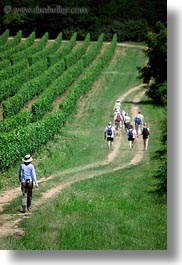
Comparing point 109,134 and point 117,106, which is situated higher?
point 117,106

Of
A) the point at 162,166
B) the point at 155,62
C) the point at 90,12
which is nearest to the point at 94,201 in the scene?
the point at 162,166

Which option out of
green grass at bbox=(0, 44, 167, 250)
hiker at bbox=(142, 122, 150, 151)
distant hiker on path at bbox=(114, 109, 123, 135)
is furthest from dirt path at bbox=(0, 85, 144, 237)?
distant hiker on path at bbox=(114, 109, 123, 135)

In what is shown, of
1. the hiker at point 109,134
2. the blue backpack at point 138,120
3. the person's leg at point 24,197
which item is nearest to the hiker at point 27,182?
the person's leg at point 24,197

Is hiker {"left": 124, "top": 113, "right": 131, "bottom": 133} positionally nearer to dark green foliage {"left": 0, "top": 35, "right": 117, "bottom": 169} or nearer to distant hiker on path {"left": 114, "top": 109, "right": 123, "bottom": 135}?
distant hiker on path {"left": 114, "top": 109, "right": 123, "bottom": 135}

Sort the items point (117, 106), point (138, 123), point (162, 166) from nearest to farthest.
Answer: point (162, 166) → point (138, 123) → point (117, 106)

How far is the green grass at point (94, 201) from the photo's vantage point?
10.6 m

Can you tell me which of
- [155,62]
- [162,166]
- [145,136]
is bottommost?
[162,166]

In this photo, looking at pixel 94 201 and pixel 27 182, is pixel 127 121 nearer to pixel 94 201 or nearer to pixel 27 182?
pixel 94 201

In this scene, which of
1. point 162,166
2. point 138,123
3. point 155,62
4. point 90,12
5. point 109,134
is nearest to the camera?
point 162,166

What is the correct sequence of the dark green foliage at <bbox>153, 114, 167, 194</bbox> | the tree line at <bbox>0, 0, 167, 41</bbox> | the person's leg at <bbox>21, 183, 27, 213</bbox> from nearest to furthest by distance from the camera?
the person's leg at <bbox>21, 183, 27, 213</bbox>
the dark green foliage at <bbox>153, 114, 167, 194</bbox>
the tree line at <bbox>0, 0, 167, 41</bbox>

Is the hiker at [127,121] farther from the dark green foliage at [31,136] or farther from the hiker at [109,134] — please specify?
the dark green foliage at [31,136]

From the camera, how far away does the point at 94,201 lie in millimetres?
11680

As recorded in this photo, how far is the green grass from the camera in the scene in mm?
10578

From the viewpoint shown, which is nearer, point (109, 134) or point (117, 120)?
point (109, 134)
